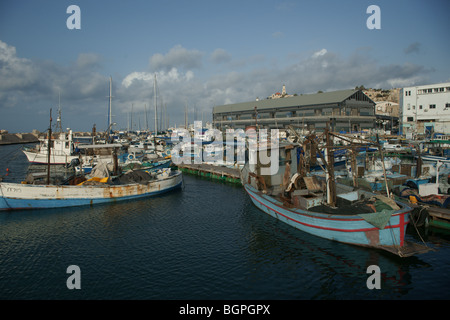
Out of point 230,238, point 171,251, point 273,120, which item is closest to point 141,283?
point 171,251

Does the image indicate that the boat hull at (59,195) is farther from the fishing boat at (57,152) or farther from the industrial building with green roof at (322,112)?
the industrial building with green roof at (322,112)

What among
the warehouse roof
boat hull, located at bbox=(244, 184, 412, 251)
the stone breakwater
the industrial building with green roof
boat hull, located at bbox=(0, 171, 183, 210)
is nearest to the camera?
boat hull, located at bbox=(244, 184, 412, 251)

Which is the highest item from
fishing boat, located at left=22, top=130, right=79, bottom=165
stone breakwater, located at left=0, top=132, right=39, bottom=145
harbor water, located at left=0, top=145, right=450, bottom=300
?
stone breakwater, located at left=0, top=132, right=39, bottom=145

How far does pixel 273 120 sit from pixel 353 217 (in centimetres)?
6461

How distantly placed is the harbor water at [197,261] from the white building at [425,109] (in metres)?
64.0

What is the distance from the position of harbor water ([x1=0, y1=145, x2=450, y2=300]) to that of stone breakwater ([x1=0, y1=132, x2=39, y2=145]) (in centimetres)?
12401

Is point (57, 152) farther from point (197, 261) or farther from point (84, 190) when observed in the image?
point (197, 261)

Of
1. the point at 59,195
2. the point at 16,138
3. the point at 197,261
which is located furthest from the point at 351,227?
the point at 16,138

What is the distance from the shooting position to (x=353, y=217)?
16938 mm

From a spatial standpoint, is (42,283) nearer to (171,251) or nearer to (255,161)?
(171,251)

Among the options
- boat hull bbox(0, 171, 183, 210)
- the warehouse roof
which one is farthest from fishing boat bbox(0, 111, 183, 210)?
the warehouse roof

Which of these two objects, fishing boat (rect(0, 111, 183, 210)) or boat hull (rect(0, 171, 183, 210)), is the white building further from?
boat hull (rect(0, 171, 183, 210))

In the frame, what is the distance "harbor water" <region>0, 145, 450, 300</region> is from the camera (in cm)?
1389

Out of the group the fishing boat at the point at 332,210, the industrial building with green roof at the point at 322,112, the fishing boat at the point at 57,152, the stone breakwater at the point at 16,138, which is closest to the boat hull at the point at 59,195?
the fishing boat at the point at 332,210
